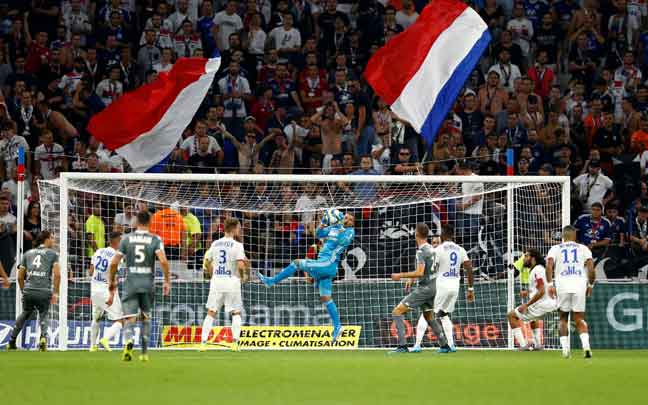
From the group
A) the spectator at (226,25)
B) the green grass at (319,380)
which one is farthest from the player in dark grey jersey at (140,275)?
the spectator at (226,25)

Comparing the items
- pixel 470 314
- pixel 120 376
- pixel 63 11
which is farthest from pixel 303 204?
pixel 120 376

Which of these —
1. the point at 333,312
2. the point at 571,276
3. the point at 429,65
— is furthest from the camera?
the point at 429,65

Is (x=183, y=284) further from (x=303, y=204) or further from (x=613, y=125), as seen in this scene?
(x=613, y=125)

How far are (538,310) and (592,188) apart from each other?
4.75 m

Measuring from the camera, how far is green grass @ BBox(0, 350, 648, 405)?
12.0 metres

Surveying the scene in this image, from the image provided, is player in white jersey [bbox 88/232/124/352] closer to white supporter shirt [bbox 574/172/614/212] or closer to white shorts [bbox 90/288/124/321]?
white shorts [bbox 90/288/124/321]

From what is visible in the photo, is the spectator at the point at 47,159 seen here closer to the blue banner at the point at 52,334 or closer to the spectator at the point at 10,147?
the spectator at the point at 10,147

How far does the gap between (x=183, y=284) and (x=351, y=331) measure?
3.35 metres

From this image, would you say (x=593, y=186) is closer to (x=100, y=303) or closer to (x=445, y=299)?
(x=445, y=299)

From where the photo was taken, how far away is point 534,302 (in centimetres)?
2233

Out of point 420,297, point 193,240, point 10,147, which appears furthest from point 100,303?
point 420,297

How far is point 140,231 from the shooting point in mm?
17969

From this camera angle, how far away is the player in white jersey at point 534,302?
22.3m

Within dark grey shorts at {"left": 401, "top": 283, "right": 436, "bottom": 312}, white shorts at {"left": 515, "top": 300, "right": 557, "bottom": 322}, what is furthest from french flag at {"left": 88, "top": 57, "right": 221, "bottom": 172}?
white shorts at {"left": 515, "top": 300, "right": 557, "bottom": 322}
